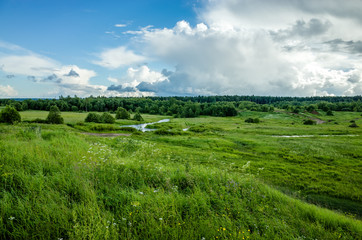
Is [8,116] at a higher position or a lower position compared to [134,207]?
lower

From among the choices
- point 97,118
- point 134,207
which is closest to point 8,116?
point 97,118

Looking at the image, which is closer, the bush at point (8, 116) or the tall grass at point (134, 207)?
the tall grass at point (134, 207)

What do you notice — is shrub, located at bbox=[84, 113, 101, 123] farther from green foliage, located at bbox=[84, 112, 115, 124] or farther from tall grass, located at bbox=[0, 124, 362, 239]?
tall grass, located at bbox=[0, 124, 362, 239]

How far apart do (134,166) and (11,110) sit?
228 feet

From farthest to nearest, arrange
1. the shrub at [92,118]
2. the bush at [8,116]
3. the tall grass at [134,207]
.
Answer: the shrub at [92,118] < the bush at [8,116] < the tall grass at [134,207]

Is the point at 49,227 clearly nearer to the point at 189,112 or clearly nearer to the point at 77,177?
the point at 77,177

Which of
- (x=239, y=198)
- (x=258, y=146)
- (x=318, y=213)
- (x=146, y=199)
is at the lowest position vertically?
(x=258, y=146)

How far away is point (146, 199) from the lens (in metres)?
5.89

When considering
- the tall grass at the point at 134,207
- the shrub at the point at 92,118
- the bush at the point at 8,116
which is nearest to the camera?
the tall grass at the point at 134,207

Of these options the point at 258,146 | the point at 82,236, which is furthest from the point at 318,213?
the point at 258,146

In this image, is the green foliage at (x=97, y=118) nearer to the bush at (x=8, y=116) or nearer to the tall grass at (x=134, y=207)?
the bush at (x=8, y=116)

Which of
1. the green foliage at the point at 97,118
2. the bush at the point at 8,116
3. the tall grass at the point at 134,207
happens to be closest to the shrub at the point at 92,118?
the green foliage at the point at 97,118

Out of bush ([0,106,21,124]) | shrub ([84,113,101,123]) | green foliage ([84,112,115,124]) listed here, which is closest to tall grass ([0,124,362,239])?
bush ([0,106,21,124])

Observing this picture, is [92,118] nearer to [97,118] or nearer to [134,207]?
[97,118]
